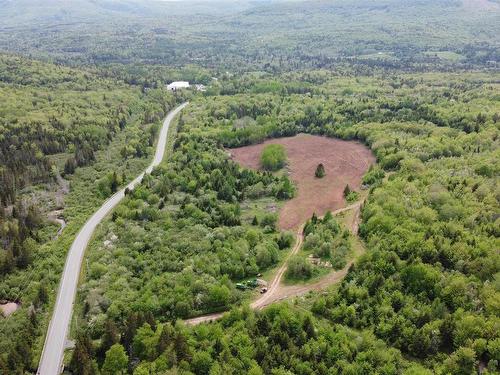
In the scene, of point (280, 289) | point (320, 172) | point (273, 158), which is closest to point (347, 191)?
point (320, 172)

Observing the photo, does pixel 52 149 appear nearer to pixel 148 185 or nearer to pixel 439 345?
pixel 148 185

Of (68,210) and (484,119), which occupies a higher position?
(484,119)

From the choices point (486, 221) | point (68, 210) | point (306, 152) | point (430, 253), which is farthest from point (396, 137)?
point (68, 210)

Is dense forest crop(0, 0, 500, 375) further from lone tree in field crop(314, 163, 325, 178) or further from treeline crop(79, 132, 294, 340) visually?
lone tree in field crop(314, 163, 325, 178)

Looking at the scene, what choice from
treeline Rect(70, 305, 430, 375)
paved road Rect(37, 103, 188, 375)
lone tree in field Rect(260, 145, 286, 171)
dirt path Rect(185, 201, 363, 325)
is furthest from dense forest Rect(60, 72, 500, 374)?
lone tree in field Rect(260, 145, 286, 171)

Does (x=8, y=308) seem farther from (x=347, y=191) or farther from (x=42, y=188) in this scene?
(x=347, y=191)
